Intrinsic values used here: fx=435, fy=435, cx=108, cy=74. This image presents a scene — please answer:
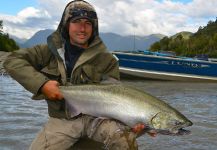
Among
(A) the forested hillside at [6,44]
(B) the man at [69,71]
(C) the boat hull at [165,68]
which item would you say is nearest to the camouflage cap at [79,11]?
(B) the man at [69,71]

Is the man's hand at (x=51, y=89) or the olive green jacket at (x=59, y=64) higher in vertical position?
the olive green jacket at (x=59, y=64)

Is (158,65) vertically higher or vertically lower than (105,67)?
lower

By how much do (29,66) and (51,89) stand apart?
1.11 ft

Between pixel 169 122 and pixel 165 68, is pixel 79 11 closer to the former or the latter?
pixel 169 122

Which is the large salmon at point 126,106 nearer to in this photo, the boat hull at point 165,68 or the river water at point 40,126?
the river water at point 40,126

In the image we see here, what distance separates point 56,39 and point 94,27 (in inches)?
15.8

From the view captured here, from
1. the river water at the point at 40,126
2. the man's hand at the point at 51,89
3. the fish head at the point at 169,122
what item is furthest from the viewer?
the river water at the point at 40,126

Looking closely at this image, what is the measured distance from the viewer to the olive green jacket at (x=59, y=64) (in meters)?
4.16

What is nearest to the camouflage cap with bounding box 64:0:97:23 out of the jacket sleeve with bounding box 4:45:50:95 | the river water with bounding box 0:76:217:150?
the jacket sleeve with bounding box 4:45:50:95

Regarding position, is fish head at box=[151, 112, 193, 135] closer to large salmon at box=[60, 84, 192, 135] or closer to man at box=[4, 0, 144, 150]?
large salmon at box=[60, 84, 192, 135]

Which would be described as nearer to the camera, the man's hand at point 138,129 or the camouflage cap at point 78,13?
the man's hand at point 138,129

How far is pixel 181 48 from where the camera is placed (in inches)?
2106

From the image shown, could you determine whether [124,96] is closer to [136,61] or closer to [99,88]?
[99,88]

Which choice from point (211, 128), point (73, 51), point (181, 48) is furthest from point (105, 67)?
point (181, 48)
